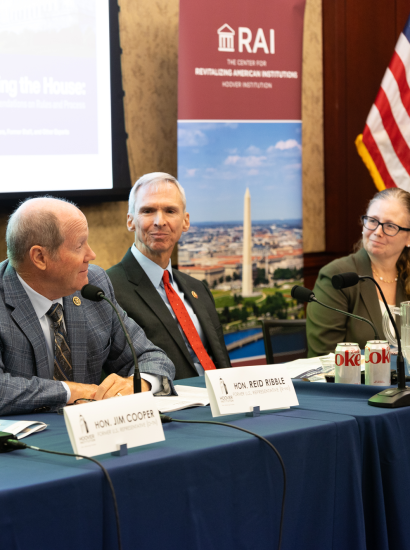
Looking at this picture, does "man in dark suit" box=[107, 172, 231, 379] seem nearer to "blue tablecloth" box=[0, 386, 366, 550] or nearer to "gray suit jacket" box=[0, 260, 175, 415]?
"gray suit jacket" box=[0, 260, 175, 415]

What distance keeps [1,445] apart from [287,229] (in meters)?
3.51

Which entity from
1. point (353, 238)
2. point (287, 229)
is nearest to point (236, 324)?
point (287, 229)

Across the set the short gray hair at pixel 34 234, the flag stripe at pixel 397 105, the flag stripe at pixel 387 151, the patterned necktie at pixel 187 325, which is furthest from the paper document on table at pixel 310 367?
the flag stripe at pixel 397 105

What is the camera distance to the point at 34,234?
2000 mm

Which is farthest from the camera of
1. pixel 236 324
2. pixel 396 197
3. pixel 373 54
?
pixel 373 54

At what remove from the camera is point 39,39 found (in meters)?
3.63

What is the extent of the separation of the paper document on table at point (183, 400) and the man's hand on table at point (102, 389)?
13cm

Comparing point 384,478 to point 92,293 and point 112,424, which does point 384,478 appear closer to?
point 112,424

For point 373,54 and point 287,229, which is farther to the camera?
point 373,54

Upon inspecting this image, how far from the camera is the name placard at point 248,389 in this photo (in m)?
1.50

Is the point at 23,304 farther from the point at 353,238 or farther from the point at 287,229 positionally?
the point at 353,238

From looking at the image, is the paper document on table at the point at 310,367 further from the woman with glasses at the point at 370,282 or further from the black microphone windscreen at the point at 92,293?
the black microphone windscreen at the point at 92,293

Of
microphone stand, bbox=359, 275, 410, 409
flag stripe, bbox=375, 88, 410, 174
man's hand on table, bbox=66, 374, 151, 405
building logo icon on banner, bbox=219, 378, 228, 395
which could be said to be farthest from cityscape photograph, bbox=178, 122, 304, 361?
building logo icon on banner, bbox=219, 378, 228, 395

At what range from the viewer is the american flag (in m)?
4.44
